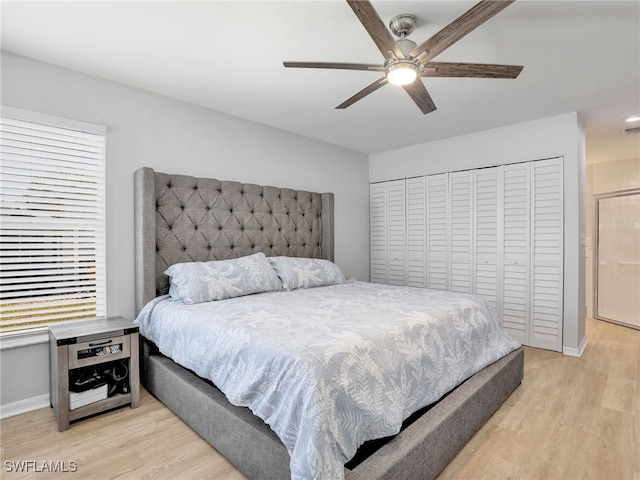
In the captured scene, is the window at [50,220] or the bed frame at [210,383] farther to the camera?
the window at [50,220]

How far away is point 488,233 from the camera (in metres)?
3.85

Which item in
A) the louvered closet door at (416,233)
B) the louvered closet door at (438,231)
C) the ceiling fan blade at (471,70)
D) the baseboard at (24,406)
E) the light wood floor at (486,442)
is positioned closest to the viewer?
the light wood floor at (486,442)

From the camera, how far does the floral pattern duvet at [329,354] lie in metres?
1.31

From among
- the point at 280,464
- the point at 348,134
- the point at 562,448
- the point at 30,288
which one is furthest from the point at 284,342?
the point at 348,134

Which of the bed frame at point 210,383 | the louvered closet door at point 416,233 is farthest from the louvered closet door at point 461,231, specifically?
the bed frame at point 210,383

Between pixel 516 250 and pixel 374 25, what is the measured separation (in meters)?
3.02

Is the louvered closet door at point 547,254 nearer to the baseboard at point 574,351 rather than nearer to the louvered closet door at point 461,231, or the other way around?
the baseboard at point 574,351

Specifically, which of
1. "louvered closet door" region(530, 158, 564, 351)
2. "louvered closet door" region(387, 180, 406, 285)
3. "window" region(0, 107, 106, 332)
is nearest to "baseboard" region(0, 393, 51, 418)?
"window" region(0, 107, 106, 332)

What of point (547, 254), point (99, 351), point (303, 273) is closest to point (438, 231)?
point (547, 254)

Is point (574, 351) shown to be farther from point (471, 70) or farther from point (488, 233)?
point (471, 70)

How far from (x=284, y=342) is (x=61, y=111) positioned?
2.31 m

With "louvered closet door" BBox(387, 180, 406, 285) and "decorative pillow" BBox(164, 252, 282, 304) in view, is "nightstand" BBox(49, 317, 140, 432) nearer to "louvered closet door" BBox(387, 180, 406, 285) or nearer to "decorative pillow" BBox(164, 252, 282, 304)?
"decorative pillow" BBox(164, 252, 282, 304)

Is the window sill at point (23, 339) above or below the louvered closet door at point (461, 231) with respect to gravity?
below

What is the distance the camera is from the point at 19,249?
2240mm
